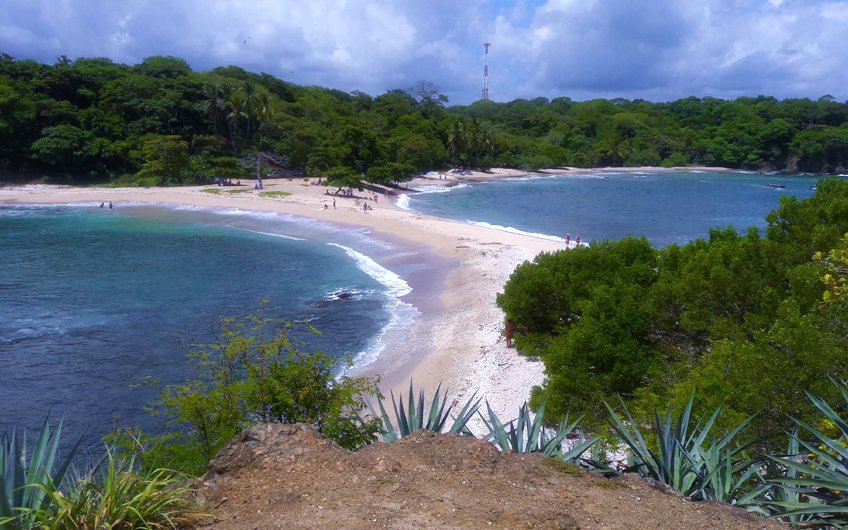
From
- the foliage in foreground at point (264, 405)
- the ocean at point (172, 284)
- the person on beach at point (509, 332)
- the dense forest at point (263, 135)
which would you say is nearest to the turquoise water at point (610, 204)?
the ocean at point (172, 284)

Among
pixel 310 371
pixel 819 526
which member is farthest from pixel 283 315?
pixel 819 526

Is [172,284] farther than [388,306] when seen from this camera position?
Yes

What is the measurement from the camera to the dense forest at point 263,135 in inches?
2024

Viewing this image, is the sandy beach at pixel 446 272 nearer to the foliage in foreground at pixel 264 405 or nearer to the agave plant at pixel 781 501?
the foliage in foreground at pixel 264 405

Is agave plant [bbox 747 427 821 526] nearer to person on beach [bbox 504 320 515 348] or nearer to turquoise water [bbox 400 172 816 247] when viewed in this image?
person on beach [bbox 504 320 515 348]

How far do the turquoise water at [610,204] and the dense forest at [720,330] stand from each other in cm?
2332

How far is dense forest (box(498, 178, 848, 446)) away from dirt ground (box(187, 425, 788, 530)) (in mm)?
3859

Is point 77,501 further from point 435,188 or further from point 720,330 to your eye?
point 435,188

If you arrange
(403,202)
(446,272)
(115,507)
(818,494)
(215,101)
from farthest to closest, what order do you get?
(215,101) < (403,202) < (446,272) < (818,494) < (115,507)

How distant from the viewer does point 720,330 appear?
37.4 feet

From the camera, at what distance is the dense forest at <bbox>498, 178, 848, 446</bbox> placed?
7.80 metres

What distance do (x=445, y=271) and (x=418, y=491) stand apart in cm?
2175

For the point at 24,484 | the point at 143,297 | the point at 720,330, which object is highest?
the point at 24,484

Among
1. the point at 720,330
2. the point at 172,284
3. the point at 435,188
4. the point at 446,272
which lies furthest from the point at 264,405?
the point at 435,188
